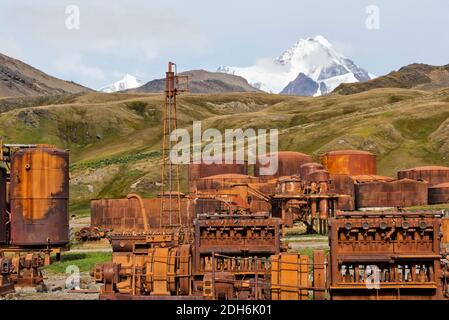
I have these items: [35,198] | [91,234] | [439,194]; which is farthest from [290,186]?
[35,198]

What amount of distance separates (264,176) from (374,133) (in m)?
35.9

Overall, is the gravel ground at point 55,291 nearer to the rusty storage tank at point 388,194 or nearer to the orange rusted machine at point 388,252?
the orange rusted machine at point 388,252

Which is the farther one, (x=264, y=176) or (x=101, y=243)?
(x=264, y=176)

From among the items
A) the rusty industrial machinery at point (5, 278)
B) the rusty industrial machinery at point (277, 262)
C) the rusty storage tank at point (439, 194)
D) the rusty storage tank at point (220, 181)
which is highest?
the rusty storage tank at point (220, 181)

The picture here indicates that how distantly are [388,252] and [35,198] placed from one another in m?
24.3

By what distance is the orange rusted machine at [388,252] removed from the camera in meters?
25.1

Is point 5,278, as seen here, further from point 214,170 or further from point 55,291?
point 214,170

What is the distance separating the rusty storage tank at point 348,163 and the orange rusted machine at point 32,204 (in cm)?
4009

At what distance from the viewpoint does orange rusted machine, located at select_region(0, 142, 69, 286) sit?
42938 mm

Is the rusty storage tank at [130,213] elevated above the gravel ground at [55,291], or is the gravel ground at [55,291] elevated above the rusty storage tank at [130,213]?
the rusty storage tank at [130,213]

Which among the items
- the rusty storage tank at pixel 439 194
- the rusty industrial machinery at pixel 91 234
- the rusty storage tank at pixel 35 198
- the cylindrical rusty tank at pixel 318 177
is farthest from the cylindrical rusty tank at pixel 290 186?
the rusty storage tank at pixel 35 198

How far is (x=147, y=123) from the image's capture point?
185 meters
